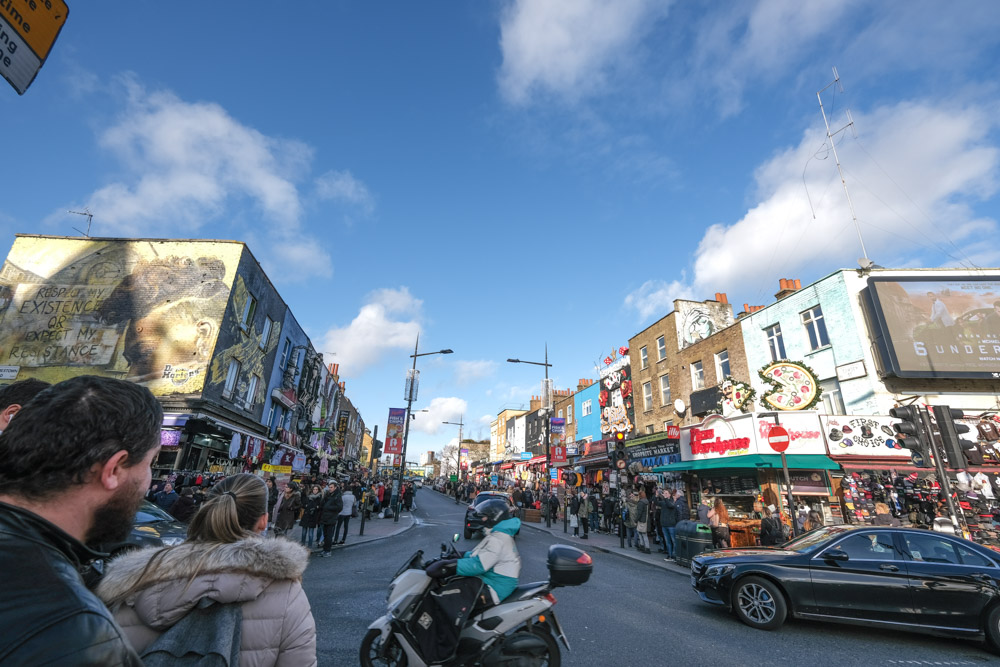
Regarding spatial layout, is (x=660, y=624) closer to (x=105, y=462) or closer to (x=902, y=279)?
(x=105, y=462)

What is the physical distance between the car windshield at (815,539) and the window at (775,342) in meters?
12.8

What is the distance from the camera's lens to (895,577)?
21.4 ft

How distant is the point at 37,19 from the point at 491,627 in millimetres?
7351

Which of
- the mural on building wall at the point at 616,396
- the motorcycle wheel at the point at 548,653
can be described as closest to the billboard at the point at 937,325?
the mural on building wall at the point at 616,396

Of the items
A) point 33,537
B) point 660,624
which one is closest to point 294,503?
point 660,624

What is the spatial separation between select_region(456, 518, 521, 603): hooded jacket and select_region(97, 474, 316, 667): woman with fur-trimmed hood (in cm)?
256

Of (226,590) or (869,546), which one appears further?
(869,546)

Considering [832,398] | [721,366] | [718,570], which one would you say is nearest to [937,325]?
[832,398]

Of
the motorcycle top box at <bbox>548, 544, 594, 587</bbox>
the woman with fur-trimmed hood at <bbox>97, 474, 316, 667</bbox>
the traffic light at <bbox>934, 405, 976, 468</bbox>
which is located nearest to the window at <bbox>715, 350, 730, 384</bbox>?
the traffic light at <bbox>934, 405, 976, 468</bbox>

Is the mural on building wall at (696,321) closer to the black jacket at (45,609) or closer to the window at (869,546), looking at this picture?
the window at (869,546)

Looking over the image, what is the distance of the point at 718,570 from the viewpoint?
736cm

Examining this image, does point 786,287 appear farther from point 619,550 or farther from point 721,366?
point 619,550

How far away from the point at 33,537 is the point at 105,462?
0.36m

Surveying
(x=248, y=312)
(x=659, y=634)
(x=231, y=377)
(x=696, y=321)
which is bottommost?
(x=659, y=634)
